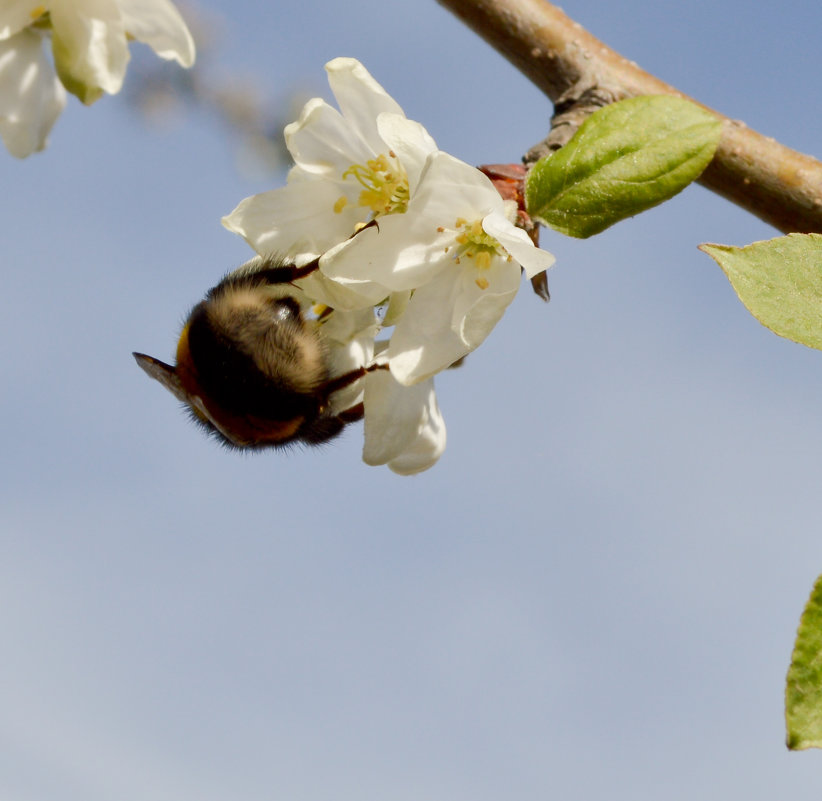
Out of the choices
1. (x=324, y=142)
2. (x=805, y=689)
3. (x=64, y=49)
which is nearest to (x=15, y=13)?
(x=64, y=49)

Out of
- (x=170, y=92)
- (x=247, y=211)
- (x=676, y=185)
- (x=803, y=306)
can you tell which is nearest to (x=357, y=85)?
(x=247, y=211)

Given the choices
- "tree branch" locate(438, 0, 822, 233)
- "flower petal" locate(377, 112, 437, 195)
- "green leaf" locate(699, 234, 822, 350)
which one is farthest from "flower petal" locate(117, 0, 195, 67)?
"green leaf" locate(699, 234, 822, 350)

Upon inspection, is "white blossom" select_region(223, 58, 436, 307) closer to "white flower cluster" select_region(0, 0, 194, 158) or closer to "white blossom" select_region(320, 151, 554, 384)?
"white blossom" select_region(320, 151, 554, 384)

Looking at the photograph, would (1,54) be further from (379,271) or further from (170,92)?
(170,92)

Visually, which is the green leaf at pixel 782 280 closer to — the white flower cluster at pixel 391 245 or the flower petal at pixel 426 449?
the white flower cluster at pixel 391 245

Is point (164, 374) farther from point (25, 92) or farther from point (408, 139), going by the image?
point (408, 139)

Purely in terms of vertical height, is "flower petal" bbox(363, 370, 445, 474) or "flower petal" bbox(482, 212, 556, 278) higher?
"flower petal" bbox(482, 212, 556, 278)
